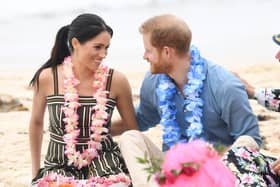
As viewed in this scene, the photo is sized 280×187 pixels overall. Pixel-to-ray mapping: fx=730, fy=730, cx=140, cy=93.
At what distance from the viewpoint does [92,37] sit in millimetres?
3980

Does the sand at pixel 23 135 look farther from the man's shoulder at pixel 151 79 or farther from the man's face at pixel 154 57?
the man's face at pixel 154 57

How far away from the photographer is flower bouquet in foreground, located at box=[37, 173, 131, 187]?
150 inches

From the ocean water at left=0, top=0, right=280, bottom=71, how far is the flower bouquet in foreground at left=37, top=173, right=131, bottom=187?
919 cm

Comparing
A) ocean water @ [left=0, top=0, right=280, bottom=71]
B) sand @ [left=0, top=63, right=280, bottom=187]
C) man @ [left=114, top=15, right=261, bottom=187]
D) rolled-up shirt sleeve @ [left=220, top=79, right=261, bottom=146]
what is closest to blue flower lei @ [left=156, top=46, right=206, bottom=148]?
man @ [left=114, top=15, right=261, bottom=187]

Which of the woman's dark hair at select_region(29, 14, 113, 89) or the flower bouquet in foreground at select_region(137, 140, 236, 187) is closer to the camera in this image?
the flower bouquet in foreground at select_region(137, 140, 236, 187)

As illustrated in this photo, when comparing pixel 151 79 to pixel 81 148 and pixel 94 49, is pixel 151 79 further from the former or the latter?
pixel 81 148

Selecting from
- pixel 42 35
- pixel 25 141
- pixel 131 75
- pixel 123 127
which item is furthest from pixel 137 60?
pixel 123 127

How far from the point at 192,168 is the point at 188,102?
4.89 ft

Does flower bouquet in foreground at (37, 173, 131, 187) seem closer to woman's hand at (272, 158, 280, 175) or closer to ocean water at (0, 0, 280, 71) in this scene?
woman's hand at (272, 158, 280, 175)

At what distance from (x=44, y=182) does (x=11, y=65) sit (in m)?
10.6

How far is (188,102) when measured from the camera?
12.8 ft

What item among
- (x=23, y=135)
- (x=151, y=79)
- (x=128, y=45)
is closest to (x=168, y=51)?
(x=151, y=79)

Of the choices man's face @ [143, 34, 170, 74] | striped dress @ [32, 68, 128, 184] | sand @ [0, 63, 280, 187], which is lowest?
sand @ [0, 63, 280, 187]

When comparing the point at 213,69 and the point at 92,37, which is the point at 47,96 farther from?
the point at 213,69
